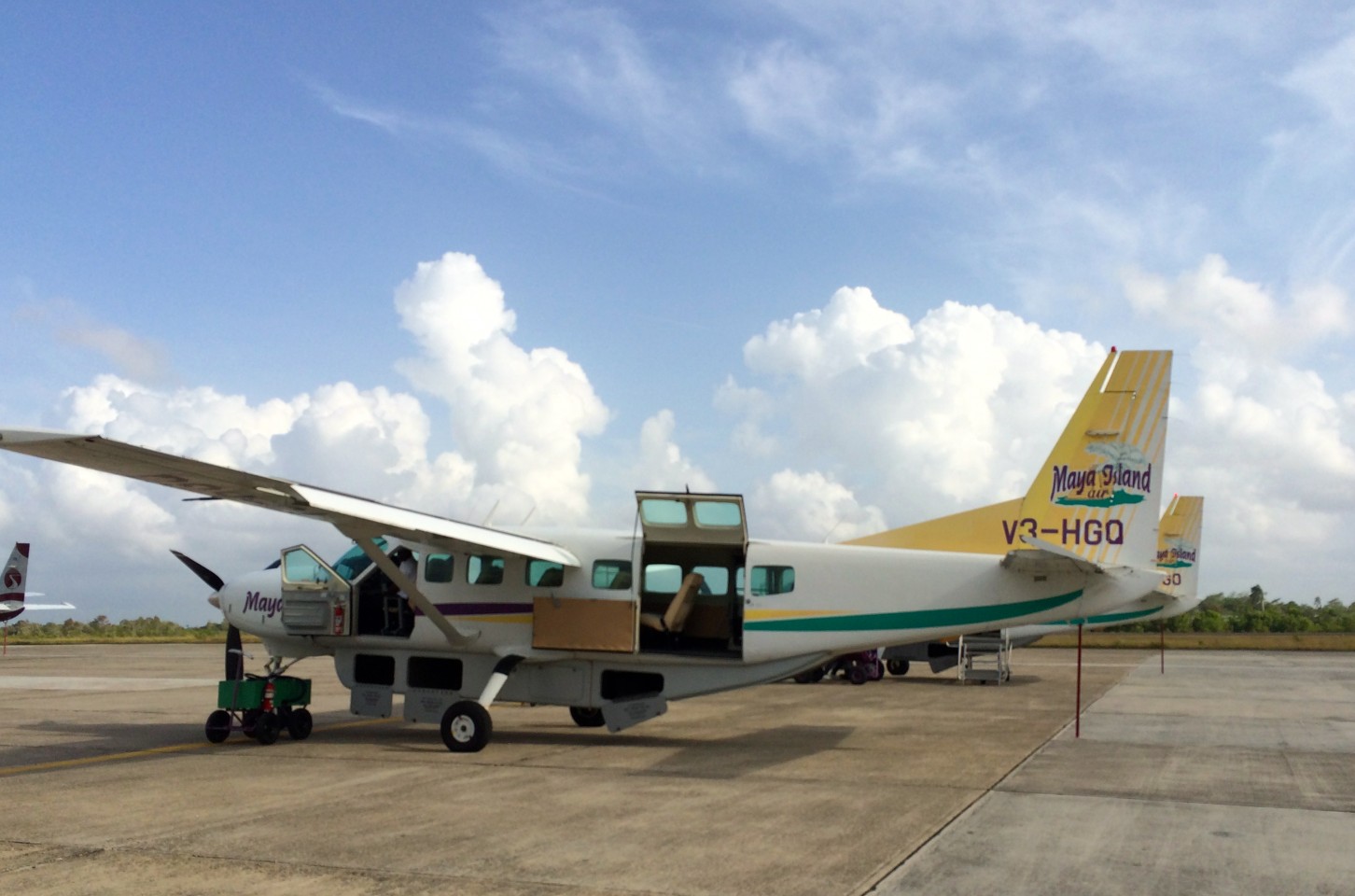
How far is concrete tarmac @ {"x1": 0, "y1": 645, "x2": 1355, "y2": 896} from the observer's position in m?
7.21

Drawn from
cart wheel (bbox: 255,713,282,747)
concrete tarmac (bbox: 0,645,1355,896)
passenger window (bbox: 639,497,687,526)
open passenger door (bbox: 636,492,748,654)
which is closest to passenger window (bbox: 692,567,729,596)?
open passenger door (bbox: 636,492,748,654)

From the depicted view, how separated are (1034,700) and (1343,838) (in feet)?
43.8

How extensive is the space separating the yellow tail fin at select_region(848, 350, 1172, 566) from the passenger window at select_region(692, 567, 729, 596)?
84.3 inches

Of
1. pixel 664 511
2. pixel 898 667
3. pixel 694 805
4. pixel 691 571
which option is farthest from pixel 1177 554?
pixel 694 805

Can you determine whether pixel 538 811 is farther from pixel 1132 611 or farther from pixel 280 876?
pixel 1132 611

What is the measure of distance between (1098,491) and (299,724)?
10686mm

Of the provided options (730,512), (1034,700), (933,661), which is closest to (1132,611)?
(933,661)

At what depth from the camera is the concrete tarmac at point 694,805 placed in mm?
7207

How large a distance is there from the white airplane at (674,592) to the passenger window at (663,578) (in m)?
0.02

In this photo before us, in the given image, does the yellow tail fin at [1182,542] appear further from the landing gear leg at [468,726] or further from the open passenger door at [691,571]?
the landing gear leg at [468,726]

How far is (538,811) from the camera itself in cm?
951

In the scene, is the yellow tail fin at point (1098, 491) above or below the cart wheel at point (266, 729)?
above

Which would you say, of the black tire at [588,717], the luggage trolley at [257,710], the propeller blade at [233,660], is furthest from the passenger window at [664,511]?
the propeller blade at [233,660]

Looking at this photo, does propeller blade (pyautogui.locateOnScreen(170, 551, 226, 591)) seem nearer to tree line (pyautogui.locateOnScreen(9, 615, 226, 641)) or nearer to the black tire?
the black tire
